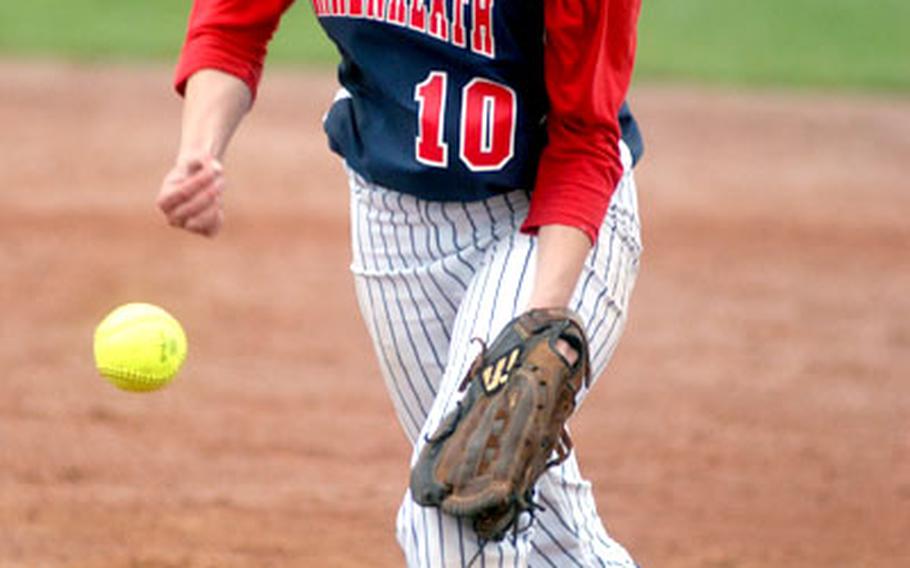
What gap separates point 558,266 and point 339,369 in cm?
364

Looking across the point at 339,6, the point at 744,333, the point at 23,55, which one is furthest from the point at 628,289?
the point at 23,55

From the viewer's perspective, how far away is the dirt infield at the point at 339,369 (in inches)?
182

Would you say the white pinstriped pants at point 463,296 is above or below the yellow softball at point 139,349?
above

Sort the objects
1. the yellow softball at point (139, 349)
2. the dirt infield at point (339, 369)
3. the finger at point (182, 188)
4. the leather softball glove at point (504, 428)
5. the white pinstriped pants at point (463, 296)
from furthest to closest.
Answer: the dirt infield at point (339, 369)
the yellow softball at point (139, 349)
the white pinstriped pants at point (463, 296)
the finger at point (182, 188)
the leather softball glove at point (504, 428)

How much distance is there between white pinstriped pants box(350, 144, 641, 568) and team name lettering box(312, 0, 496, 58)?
0.27 meters

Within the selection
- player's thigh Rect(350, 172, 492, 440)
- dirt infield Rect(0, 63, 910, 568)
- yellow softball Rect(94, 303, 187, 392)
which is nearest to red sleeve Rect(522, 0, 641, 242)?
player's thigh Rect(350, 172, 492, 440)

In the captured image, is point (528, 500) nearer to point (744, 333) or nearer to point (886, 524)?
point (886, 524)

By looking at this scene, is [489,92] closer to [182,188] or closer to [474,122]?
[474,122]

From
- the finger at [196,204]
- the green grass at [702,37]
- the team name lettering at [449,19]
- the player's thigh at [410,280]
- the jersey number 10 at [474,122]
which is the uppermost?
the team name lettering at [449,19]

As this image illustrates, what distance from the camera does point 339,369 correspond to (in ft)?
20.6

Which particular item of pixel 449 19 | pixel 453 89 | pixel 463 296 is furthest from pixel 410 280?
pixel 449 19

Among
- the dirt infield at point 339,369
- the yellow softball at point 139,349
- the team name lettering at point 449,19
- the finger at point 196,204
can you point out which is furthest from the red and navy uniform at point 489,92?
the dirt infield at point 339,369

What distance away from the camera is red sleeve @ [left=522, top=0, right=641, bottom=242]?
272 centimetres

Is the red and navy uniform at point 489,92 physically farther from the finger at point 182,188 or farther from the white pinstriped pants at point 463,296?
the finger at point 182,188
